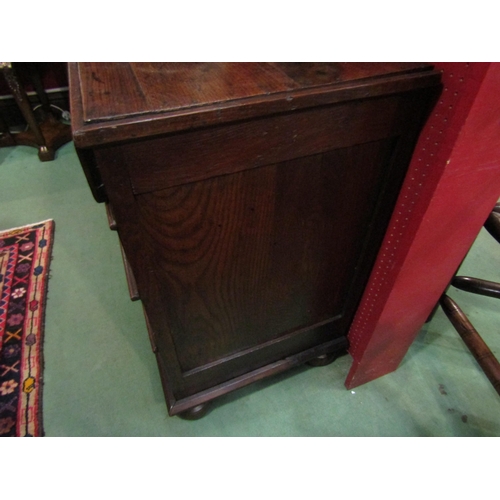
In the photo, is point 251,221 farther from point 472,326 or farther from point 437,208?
point 472,326

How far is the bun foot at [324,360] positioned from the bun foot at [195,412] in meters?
0.37

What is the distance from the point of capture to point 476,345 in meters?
0.82

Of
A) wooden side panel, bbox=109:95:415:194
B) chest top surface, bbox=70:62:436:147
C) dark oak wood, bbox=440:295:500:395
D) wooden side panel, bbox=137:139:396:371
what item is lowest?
dark oak wood, bbox=440:295:500:395

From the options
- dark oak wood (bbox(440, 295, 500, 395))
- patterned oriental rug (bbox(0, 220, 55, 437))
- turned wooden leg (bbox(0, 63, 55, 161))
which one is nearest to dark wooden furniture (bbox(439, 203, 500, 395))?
dark oak wood (bbox(440, 295, 500, 395))

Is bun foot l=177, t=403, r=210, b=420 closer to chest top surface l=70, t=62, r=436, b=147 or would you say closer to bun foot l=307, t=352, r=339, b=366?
Result: bun foot l=307, t=352, r=339, b=366

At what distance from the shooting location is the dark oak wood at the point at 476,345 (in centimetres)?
76

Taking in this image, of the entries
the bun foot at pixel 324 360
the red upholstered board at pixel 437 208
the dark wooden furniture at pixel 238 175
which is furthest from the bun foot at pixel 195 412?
the red upholstered board at pixel 437 208

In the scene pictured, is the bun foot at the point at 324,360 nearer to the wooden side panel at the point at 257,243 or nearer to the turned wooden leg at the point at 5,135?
the wooden side panel at the point at 257,243

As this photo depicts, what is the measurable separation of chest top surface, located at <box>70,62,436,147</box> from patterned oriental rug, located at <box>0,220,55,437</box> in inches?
40.2

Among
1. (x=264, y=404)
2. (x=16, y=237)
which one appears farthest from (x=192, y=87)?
(x=16, y=237)

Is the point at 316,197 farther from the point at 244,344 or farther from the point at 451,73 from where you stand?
the point at 244,344

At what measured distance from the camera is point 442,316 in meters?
1.31

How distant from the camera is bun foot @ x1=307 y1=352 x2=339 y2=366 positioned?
1110mm

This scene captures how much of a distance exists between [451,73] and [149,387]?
3.72 ft
